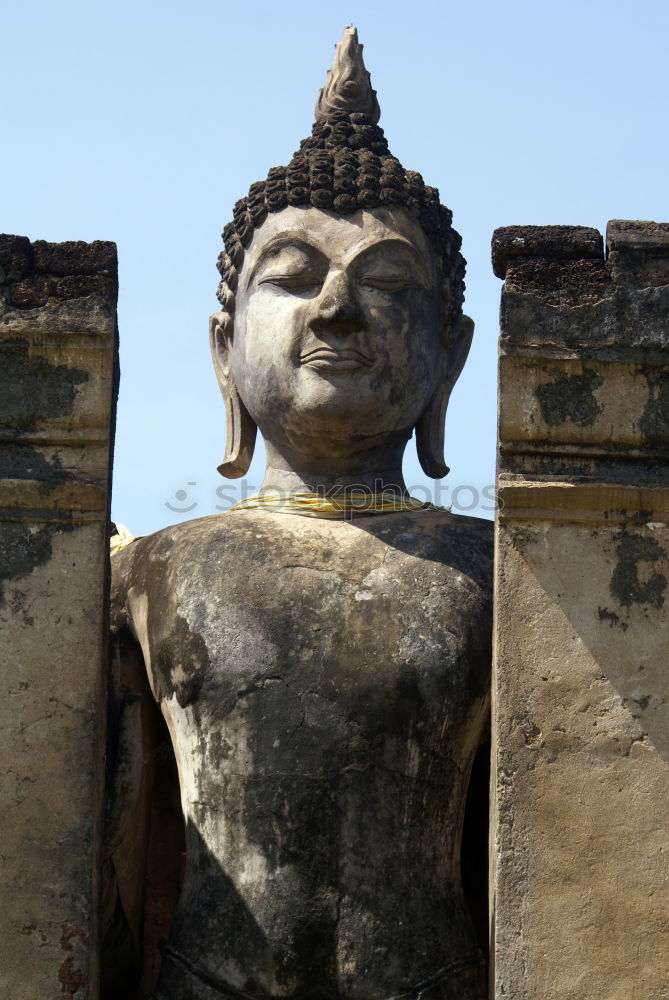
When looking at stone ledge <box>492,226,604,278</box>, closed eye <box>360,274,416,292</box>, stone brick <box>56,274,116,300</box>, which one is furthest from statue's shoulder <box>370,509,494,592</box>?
stone brick <box>56,274,116,300</box>

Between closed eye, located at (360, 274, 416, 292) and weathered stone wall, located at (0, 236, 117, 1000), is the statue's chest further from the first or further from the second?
closed eye, located at (360, 274, 416, 292)

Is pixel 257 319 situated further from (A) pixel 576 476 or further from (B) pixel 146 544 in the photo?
(A) pixel 576 476

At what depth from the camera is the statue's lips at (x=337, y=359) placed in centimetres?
903

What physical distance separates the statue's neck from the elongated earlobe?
297 mm

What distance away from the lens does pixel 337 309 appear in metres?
8.96

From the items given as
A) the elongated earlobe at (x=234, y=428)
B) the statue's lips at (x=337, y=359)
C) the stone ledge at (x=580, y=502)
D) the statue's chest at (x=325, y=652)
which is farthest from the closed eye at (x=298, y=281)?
the stone ledge at (x=580, y=502)

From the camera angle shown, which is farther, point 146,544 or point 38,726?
point 146,544

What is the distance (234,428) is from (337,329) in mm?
913

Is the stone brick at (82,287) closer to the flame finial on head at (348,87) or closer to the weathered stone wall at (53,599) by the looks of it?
the weathered stone wall at (53,599)

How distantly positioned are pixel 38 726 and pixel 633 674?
218 centimetres

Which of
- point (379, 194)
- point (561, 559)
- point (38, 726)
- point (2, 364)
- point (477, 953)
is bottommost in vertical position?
point (477, 953)

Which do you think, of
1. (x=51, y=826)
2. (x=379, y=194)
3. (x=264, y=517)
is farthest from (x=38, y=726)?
(x=379, y=194)

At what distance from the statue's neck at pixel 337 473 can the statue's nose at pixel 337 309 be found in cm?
62

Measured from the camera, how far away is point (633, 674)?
7.80 meters
